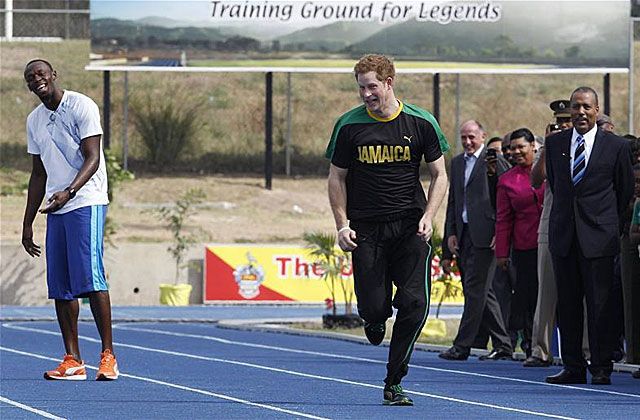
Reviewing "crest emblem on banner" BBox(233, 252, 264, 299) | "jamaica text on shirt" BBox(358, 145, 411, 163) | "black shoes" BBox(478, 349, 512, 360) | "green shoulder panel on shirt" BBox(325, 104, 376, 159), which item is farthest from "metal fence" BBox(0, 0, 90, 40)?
"jamaica text on shirt" BBox(358, 145, 411, 163)

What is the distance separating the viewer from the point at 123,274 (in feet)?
101

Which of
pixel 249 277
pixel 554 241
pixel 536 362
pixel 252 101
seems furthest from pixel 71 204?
pixel 252 101

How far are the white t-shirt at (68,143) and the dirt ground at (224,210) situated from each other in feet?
87.2

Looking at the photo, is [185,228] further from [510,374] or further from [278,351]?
[510,374]

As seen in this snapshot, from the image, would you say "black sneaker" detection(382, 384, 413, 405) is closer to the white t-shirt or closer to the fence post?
the white t-shirt

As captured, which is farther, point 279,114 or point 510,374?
point 279,114

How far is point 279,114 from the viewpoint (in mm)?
50969

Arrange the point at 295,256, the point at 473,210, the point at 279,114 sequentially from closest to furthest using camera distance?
the point at 473,210, the point at 295,256, the point at 279,114

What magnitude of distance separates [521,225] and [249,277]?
1550 cm

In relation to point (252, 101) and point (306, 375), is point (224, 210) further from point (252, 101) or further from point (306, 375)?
point (306, 375)

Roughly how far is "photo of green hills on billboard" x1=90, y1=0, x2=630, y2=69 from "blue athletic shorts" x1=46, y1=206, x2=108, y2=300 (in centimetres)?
2571

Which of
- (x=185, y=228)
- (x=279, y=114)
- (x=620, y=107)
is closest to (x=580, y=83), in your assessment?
(x=620, y=107)

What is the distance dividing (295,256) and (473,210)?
14875 millimetres

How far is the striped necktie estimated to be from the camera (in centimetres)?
1214
